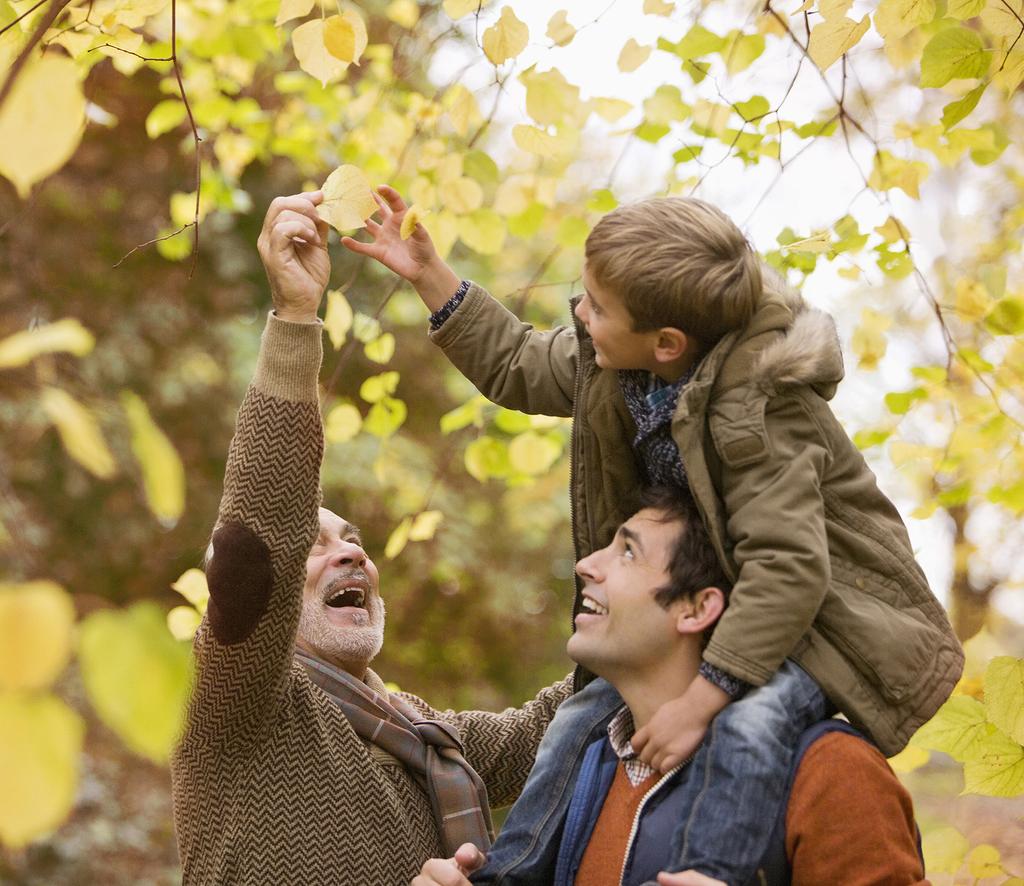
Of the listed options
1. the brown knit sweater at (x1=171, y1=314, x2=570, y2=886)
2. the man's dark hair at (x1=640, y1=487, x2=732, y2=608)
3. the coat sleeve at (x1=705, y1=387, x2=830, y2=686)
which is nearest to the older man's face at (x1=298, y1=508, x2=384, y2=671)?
the brown knit sweater at (x1=171, y1=314, x2=570, y2=886)

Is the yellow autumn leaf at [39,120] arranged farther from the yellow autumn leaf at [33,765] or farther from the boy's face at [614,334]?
the boy's face at [614,334]

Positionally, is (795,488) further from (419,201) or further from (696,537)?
(419,201)

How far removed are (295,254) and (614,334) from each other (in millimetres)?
519

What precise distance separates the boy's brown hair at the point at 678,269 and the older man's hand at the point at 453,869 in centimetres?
76

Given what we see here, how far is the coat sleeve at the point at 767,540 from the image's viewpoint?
4.68 feet

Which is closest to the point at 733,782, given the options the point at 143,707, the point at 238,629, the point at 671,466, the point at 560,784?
the point at 560,784

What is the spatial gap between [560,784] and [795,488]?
1.77 feet

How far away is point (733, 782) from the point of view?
4.58ft

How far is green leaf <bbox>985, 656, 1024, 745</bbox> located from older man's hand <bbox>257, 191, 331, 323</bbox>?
1.10 meters

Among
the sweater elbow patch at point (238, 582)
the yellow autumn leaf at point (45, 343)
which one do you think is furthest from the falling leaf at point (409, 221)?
the yellow autumn leaf at point (45, 343)

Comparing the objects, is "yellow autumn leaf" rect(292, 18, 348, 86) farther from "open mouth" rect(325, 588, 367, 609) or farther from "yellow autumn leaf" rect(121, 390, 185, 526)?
"yellow autumn leaf" rect(121, 390, 185, 526)

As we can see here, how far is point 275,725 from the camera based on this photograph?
1.85 metres

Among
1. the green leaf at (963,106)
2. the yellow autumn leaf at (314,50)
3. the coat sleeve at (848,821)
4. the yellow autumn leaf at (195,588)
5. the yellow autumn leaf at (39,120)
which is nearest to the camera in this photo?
the yellow autumn leaf at (39,120)

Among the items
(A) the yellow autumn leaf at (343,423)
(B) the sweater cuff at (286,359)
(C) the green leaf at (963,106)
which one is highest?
(C) the green leaf at (963,106)
